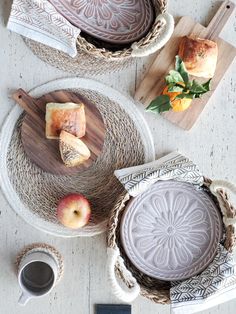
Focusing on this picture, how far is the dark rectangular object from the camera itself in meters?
1.35

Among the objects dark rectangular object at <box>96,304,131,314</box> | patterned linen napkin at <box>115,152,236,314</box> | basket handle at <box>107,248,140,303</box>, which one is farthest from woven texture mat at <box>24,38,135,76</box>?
dark rectangular object at <box>96,304,131,314</box>

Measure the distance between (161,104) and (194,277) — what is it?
406mm

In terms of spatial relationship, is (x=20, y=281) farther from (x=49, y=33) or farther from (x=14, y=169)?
(x=49, y=33)

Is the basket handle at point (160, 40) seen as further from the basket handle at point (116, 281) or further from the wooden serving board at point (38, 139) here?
the basket handle at point (116, 281)

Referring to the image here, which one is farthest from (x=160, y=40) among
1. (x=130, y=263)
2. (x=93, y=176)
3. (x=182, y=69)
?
(x=130, y=263)

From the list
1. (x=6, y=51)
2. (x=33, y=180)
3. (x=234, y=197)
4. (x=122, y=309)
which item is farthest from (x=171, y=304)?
(x=6, y=51)

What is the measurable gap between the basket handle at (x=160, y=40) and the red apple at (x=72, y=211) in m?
0.35

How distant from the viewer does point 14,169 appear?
1.34 meters

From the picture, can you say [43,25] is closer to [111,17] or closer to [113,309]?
[111,17]

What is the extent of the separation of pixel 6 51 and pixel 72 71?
16 centimetres

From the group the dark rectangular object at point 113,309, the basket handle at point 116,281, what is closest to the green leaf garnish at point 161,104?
the basket handle at point 116,281

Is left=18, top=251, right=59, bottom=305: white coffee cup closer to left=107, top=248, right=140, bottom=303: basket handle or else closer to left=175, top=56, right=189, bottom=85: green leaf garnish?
left=107, top=248, right=140, bottom=303: basket handle

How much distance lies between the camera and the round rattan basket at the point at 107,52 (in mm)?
1285

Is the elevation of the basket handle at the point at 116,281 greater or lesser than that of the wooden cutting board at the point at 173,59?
lesser
